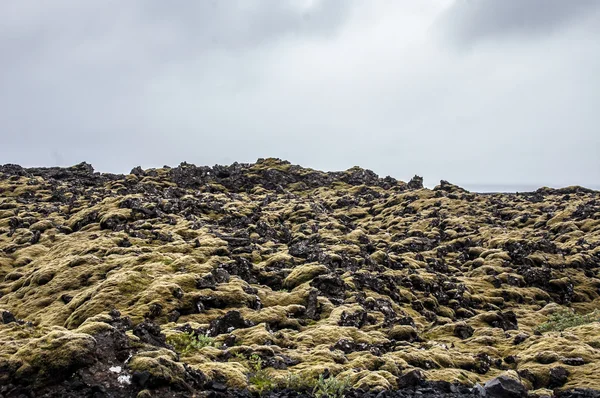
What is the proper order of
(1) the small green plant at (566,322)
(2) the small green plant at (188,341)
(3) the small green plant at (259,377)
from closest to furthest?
(3) the small green plant at (259,377) → (2) the small green plant at (188,341) → (1) the small green plant at (566,322)

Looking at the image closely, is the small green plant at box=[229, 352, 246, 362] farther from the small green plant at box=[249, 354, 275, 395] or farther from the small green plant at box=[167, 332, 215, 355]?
the small green plant at box=[167, 332, 215, 355]

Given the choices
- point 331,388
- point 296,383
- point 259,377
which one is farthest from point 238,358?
point 331,388

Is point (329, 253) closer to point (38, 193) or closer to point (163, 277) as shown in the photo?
point (163, 277)

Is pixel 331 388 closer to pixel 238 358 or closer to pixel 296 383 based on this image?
pixel 296 383

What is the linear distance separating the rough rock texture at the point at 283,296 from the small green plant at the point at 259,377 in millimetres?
84

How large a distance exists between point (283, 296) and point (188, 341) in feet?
36.3

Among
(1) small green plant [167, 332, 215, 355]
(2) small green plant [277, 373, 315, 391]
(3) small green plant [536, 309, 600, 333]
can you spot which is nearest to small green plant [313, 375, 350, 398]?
(2) small green plant [277, 373, 315, 391]

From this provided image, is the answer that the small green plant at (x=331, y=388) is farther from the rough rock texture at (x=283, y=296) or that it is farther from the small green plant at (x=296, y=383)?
the rough rock texture at (x=283, y=296)

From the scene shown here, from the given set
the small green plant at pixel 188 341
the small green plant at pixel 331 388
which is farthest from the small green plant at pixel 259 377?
the small green plant at pixel 188 341

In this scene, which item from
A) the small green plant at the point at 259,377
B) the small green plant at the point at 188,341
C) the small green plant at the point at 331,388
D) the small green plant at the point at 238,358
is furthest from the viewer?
the small green plant at the point at 188,341

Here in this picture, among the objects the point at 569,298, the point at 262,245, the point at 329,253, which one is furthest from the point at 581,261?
the point at 262,245

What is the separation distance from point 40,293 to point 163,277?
908 cm

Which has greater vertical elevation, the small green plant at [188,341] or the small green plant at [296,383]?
the small green plant at [188,341]

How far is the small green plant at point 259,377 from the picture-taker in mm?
16922
